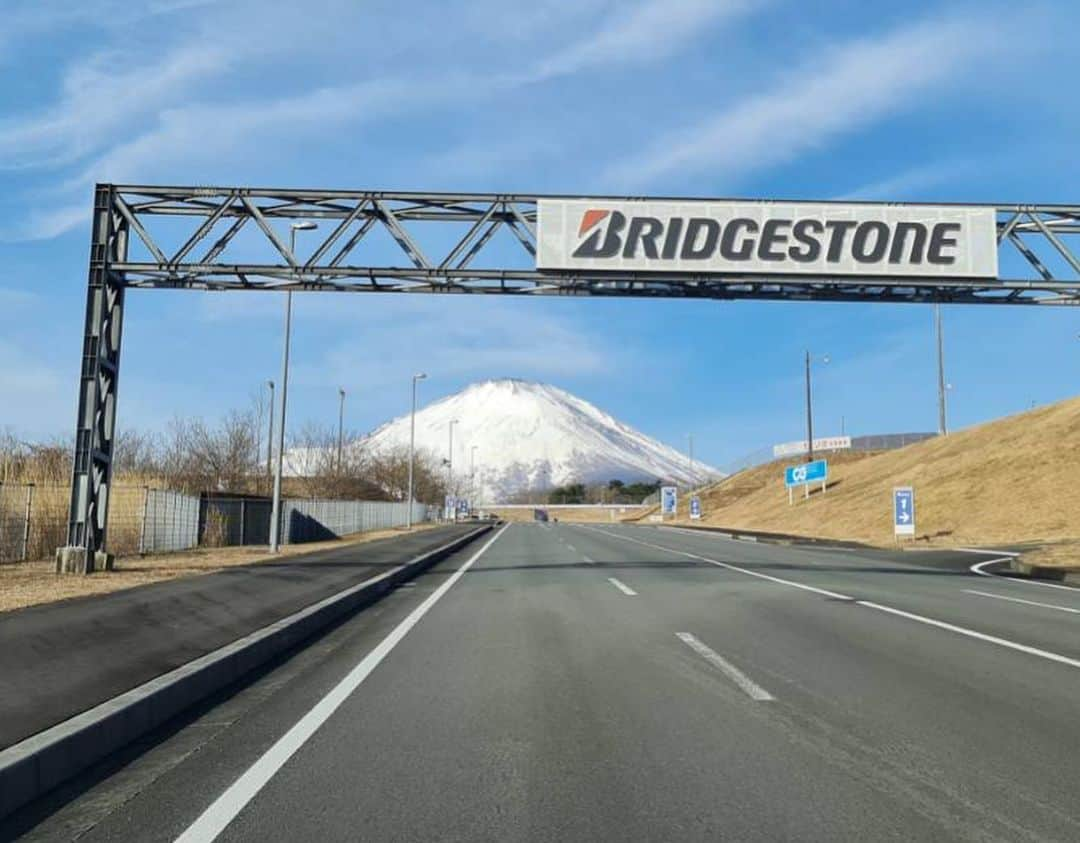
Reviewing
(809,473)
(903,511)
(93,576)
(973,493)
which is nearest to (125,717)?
(93,576)

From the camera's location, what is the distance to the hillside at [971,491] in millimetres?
42031

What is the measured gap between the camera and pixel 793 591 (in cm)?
1623

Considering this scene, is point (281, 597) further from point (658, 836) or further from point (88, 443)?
point (658, 836)

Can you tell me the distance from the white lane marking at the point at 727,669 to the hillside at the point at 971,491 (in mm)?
33259

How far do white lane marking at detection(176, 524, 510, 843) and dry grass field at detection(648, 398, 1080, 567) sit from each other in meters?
23.0

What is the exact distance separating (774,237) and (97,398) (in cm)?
1414

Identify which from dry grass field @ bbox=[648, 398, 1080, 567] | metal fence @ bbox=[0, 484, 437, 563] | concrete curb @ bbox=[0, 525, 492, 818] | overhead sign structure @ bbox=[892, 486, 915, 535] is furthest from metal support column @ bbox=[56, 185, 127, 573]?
overhead sign structure @ bbox=[892, 486, 915, 535]

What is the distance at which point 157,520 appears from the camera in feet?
87.7

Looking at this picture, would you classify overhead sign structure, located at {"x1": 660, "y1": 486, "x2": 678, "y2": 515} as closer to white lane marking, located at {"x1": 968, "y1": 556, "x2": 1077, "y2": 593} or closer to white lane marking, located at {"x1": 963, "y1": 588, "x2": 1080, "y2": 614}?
white lane marking, located at {"x1": 968, "y1": 556, "x2": 1077, "y2": 593}

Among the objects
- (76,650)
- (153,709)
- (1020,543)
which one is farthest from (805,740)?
(1020,543)

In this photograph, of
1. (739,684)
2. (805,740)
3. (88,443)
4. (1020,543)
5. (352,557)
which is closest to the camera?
(805,740)

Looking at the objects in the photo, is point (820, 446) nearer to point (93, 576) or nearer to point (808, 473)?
point (808, 473)

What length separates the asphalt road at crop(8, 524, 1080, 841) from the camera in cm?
458

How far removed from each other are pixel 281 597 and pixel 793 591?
340 inches
